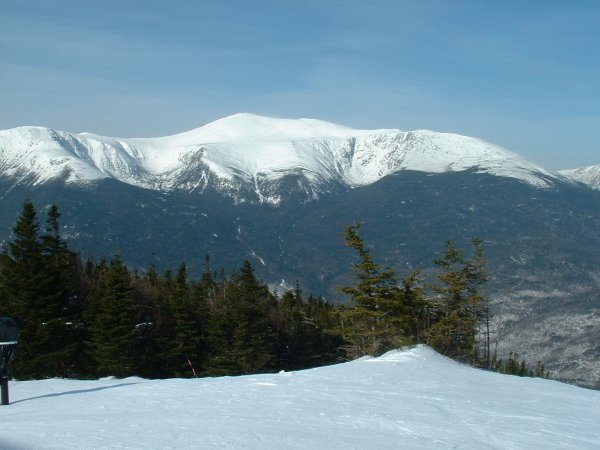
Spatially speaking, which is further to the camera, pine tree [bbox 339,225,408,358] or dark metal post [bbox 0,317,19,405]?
pine tree [bbox 339,225,408,358]

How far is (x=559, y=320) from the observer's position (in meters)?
170

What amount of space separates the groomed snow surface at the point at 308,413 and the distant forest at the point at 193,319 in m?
6.78

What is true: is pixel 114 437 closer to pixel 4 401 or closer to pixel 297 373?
pixel 4 401

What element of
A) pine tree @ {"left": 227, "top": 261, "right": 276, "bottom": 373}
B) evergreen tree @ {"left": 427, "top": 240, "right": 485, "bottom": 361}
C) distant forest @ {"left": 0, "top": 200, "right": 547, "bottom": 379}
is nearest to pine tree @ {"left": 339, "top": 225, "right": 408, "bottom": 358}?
distant forest @ {"left": 0, "top": 200, "right": 547, "bottom": 379}

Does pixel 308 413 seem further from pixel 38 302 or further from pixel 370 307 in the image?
pixel 38 302

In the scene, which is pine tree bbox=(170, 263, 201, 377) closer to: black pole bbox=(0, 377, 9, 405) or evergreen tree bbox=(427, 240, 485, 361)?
evergreen tree bbox=(427, 240, 485, 361)

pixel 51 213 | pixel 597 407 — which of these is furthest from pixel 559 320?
pixel 597 407

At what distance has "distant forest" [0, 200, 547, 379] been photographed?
26703 mm

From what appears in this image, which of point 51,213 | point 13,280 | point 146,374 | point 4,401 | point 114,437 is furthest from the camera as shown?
point 51,213

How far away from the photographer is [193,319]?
42.8 metres

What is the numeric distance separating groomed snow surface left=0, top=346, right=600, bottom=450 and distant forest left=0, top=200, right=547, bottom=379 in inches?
267

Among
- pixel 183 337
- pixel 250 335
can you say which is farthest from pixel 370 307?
pixel 250 335

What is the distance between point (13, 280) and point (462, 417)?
97.1 ft

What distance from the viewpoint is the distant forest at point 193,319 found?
87.6ft
